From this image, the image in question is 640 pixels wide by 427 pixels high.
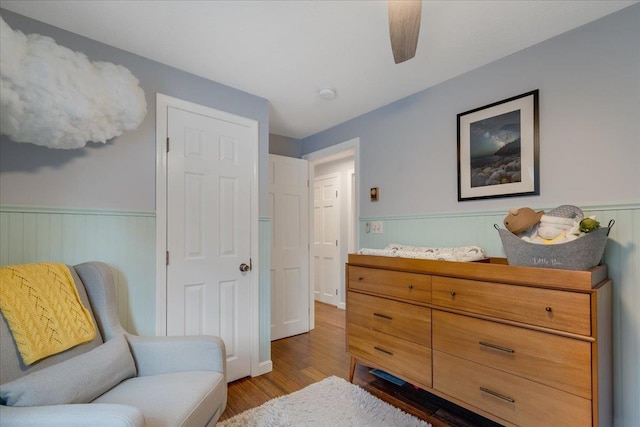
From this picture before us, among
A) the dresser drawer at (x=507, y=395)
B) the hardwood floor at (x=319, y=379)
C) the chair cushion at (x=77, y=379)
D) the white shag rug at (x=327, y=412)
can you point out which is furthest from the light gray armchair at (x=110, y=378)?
the dresser drawer at (x=507, y=395)

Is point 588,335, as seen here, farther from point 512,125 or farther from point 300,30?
point 300,30

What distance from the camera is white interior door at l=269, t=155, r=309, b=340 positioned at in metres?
3.17

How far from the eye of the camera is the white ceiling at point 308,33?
4.85 feet

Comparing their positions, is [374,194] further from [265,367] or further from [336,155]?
[265,367]

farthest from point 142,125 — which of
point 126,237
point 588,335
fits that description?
point 588,335

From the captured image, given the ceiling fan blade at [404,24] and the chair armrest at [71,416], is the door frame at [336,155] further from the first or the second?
the chair armrest at [71,416]

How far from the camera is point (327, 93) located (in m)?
2.40

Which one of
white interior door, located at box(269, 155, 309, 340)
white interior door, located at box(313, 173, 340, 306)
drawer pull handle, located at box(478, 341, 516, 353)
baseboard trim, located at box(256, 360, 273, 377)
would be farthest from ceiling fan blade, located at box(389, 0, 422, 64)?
white interior door, located at box(313, 173, 340, 306)

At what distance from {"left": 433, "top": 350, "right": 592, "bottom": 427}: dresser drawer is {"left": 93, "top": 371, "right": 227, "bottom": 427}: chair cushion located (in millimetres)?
1211

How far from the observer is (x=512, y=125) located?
190 cm

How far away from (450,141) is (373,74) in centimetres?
76

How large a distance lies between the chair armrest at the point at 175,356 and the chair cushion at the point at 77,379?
52 mm

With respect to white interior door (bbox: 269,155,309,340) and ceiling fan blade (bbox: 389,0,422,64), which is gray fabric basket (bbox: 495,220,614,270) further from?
white interior door (bbox: 269,155,309,340)

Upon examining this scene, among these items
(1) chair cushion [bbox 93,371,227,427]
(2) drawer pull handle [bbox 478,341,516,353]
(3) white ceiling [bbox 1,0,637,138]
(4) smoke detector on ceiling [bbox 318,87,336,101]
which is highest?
(3) white ceiling [bbox 1,0,637,138]
